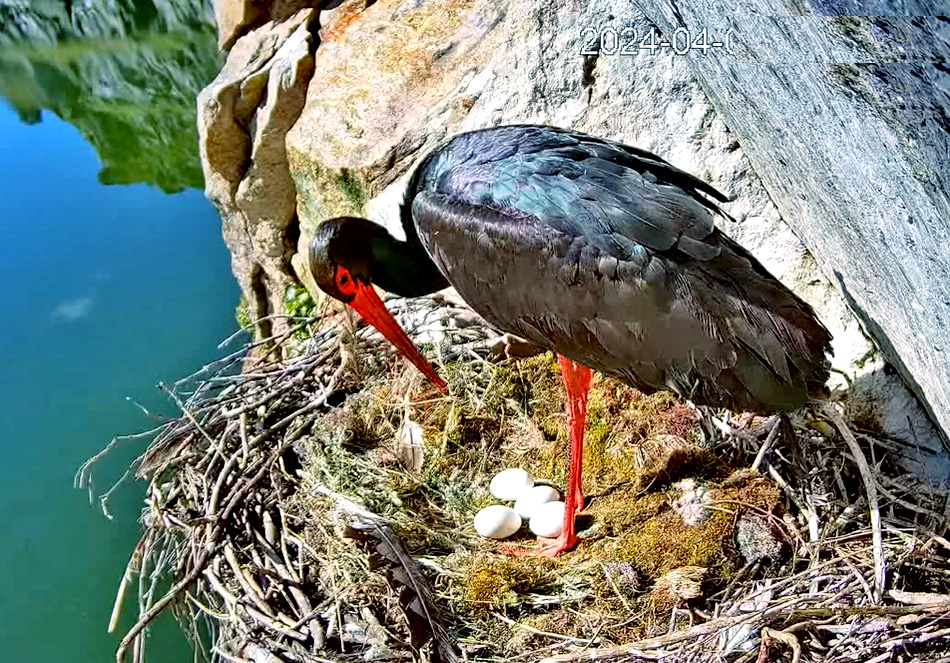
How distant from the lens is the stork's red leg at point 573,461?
268 cm

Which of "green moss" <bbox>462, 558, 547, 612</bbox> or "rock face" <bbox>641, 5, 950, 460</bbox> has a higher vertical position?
"rock face" <bbox>641, 5, 950, 460</bbox>

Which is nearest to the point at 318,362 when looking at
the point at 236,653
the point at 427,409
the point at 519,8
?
the point at 427,409

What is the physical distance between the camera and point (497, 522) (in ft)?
8.87

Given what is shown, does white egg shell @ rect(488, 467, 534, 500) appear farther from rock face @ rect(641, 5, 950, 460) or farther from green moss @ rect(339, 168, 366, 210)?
green moss @ rect(339, 168, 366, 210)

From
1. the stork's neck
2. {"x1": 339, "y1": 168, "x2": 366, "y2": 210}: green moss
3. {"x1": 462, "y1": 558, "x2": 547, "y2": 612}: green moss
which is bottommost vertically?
{"x1": 462, "y1": 558, "x2": 547, "y2": 612}: green moss

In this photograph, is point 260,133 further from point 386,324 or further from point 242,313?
point 242,313

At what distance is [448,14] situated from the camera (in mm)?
3863

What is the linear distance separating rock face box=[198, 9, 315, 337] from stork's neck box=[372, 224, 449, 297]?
56.8 inches

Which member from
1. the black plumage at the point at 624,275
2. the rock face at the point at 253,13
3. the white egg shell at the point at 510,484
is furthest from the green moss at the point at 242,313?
the black plumage at the point at 624,275

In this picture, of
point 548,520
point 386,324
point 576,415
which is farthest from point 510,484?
point 386,324

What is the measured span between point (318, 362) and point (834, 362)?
6.12 ft

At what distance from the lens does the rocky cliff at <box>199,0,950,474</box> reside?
209 centimetres

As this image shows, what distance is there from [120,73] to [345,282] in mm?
9241

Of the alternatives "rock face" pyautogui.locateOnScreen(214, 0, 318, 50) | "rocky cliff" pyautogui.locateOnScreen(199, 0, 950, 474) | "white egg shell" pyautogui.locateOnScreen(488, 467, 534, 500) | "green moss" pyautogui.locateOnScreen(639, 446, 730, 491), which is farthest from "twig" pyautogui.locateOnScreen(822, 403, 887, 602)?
"rock face" pyautogui.locateOnScreen(214, 0, 318, 50)
